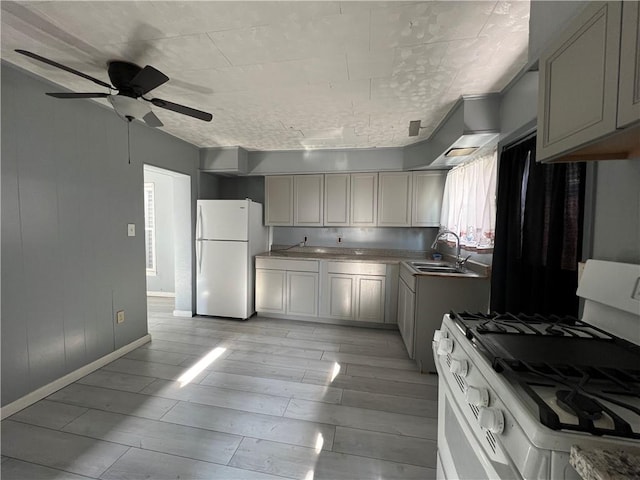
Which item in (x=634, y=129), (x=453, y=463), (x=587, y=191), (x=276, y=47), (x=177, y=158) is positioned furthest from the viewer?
(x=177, y=158)

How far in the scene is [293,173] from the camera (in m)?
3.79

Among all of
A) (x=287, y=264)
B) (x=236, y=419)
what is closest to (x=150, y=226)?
(x=287, y=264)

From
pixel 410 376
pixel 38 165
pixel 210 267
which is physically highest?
pixel 38 165

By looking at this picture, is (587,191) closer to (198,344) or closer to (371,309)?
(371,309)

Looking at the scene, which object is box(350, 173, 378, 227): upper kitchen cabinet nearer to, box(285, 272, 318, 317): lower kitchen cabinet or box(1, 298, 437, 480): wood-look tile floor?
box(285, 272, 318, 317): lower kitchen cabinet

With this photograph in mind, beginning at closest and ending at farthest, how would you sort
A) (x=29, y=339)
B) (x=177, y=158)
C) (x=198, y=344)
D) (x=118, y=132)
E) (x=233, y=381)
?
(x=29, y=339) → (x=233, y=381) → (x=118, y=132) → (x=198, y=344) → (x=177, y=158)

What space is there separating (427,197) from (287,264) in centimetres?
212

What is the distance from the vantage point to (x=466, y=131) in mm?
2096

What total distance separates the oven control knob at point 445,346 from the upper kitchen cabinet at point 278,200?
3.12 meters

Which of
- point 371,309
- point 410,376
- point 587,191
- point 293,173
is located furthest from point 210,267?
point 587,191

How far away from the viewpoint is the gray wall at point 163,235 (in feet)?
15.3

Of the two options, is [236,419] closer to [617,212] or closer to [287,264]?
[287,264]

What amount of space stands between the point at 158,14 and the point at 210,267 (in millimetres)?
2812

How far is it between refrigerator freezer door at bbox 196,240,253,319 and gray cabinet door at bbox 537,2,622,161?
3.20m
